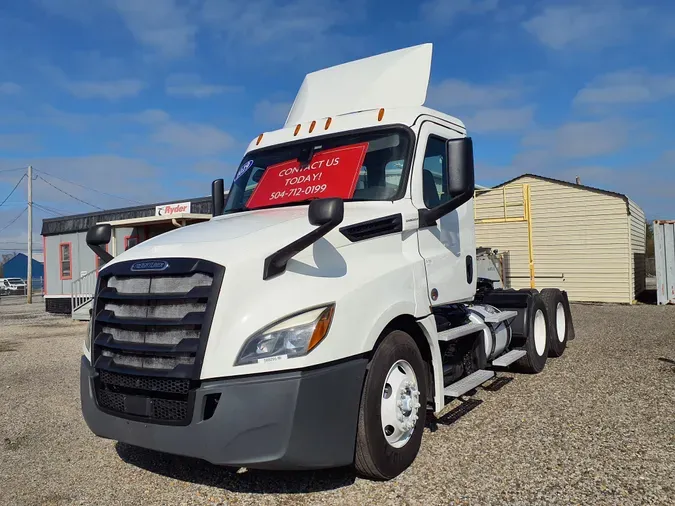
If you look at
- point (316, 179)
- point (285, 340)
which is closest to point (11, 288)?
point (316, 179)

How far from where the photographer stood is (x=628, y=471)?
388cm

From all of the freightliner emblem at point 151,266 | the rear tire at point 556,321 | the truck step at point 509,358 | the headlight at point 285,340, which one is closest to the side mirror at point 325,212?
the headlight at point 285,340

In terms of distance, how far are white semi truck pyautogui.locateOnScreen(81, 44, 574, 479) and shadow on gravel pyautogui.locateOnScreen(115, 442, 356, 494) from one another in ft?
1.17

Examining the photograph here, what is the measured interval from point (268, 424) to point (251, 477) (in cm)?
115

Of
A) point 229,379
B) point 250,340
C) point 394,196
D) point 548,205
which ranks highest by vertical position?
point 548,205

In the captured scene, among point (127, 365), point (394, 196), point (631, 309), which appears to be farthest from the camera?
point (631, 309)

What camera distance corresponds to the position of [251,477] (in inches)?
156

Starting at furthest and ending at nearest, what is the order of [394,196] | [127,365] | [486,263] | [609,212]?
1. [609,212]
2. [486,263]
3. [394,196]
4. [127,365]

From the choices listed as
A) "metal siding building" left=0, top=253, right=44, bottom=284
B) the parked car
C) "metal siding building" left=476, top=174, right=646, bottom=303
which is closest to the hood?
"metal siding building" left=476, top=174, right=646, bottom=303

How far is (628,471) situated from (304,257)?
2.71m

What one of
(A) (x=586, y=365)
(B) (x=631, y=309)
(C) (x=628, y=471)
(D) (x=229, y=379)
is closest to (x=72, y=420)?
(D) (x=229, y=379)

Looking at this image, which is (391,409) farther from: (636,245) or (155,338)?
(636,245)

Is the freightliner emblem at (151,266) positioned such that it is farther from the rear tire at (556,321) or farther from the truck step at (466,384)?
the rear tire at (556,321)

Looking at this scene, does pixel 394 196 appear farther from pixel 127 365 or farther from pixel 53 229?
pixel 53 229
